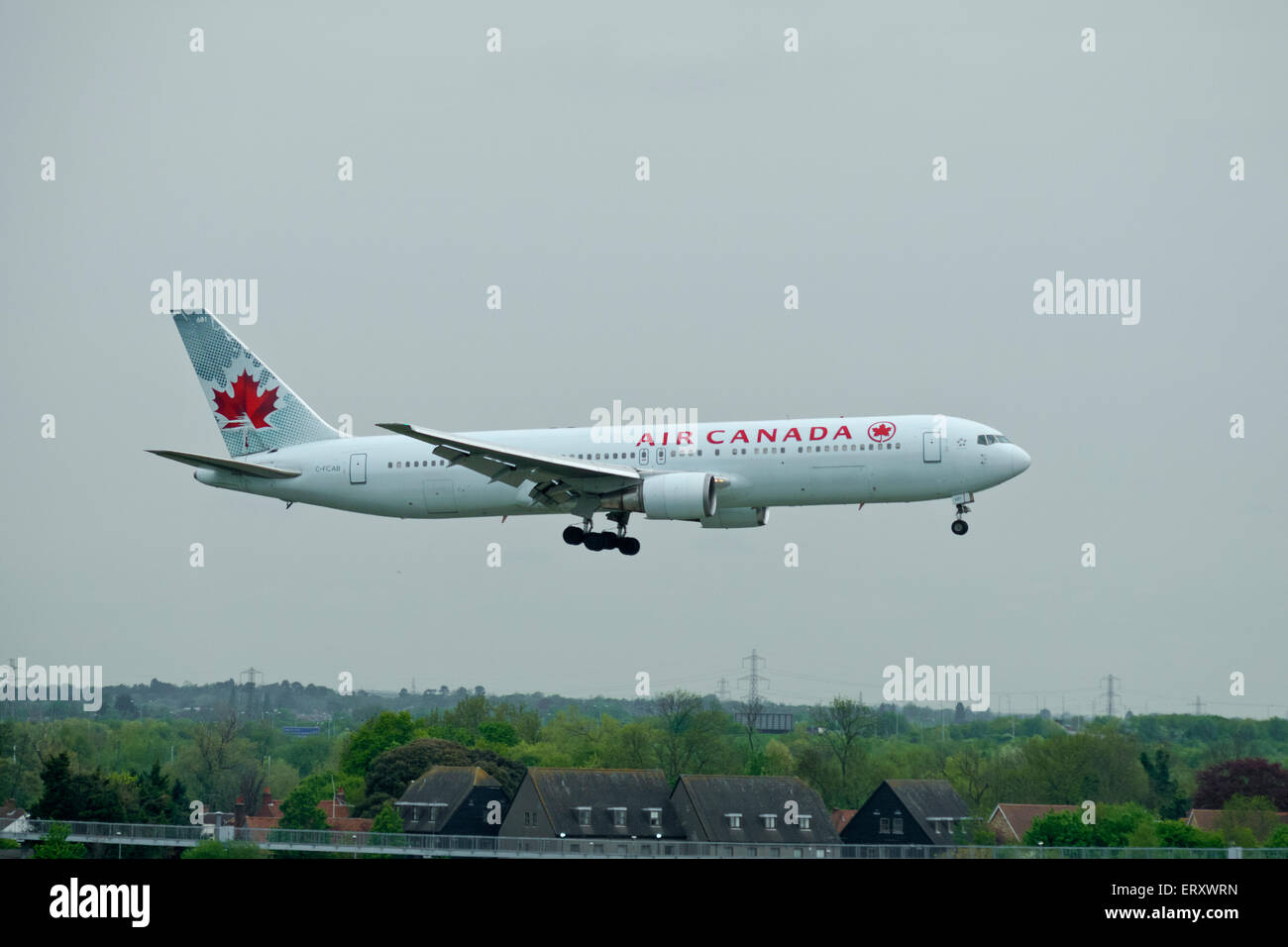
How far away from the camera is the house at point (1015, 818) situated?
8319cm

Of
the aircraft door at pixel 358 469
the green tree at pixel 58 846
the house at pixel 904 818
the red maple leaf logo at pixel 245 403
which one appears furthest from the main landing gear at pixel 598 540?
the green tree at pixel 58 846

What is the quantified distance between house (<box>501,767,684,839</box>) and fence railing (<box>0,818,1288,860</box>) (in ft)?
3.49

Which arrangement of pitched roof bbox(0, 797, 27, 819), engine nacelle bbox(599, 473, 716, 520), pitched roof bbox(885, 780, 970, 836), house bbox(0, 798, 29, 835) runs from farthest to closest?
pitched roof bbox(0, 797, 27, 819) → house bbox(0, 798, 29, 835) → pitched roof bbox(885, 780, 970, 836) → engine nacelle bbox(599, 473, 716, 520)

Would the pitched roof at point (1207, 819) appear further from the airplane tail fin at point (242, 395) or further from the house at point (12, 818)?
the house at point (12, 818)

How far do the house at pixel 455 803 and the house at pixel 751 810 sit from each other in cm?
1025

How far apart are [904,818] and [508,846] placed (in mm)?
19260

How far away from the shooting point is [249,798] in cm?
10225

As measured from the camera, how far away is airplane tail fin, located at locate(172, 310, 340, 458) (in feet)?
245

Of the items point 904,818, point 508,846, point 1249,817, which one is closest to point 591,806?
point 508,846

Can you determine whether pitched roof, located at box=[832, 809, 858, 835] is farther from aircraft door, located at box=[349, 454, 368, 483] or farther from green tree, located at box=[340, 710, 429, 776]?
aircraft door, located at box=[349, 454, 368, 483]

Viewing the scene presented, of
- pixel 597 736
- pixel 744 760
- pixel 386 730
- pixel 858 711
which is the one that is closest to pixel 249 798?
pixel 386 730

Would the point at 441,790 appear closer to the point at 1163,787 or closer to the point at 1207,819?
the point at 1163,787

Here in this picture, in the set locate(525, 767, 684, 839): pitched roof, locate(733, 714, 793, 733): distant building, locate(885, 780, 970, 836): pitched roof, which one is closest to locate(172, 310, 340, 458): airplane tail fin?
locate(525, 767, 684, 839): pitched roof
